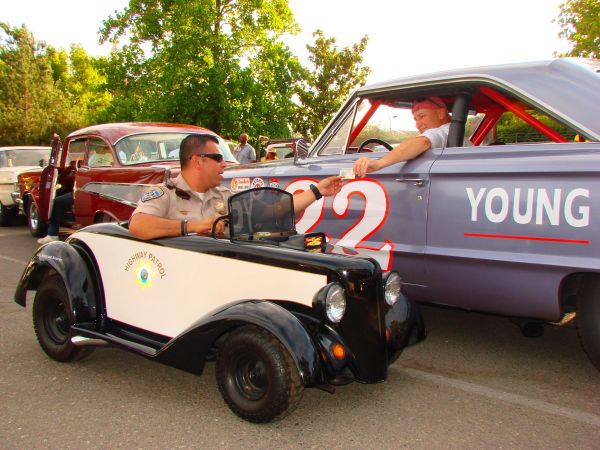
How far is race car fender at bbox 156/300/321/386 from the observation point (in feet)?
8.14

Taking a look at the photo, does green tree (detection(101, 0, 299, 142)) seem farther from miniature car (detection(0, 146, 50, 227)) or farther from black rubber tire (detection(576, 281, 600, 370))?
black rubber tire (detection(576, 281, 600, 370))

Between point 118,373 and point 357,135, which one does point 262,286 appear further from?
point 357,135

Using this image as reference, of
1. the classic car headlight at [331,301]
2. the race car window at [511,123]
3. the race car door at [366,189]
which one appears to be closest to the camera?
the classic car headlight at [331,301]

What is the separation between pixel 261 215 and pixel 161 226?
0.57m

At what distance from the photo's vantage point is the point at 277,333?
2514mm

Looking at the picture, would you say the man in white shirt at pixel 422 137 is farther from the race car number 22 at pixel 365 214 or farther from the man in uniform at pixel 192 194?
the man in uniform at pixel 192 194

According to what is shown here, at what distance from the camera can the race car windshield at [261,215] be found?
297 cm

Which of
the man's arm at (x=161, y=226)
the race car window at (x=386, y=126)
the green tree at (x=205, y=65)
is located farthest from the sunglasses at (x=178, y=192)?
the green tree at (x=205, y=65)

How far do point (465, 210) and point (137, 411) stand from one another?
224 cm

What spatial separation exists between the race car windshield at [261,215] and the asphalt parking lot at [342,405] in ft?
2.98

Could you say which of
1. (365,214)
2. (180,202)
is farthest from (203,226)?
(365,214)

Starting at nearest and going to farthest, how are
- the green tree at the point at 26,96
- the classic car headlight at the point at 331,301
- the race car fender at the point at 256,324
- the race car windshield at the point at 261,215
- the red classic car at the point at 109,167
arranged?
the race car fender at the point at 256,324 → the classic car headlight at the point at 331,301 → the race car windshield at the point at 261,215 → the red classic car at the point at 109,167 → the green tree at the point at 26,96

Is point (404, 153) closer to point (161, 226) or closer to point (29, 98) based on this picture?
point (161, 226)

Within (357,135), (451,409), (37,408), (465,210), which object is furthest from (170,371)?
(357,135)
